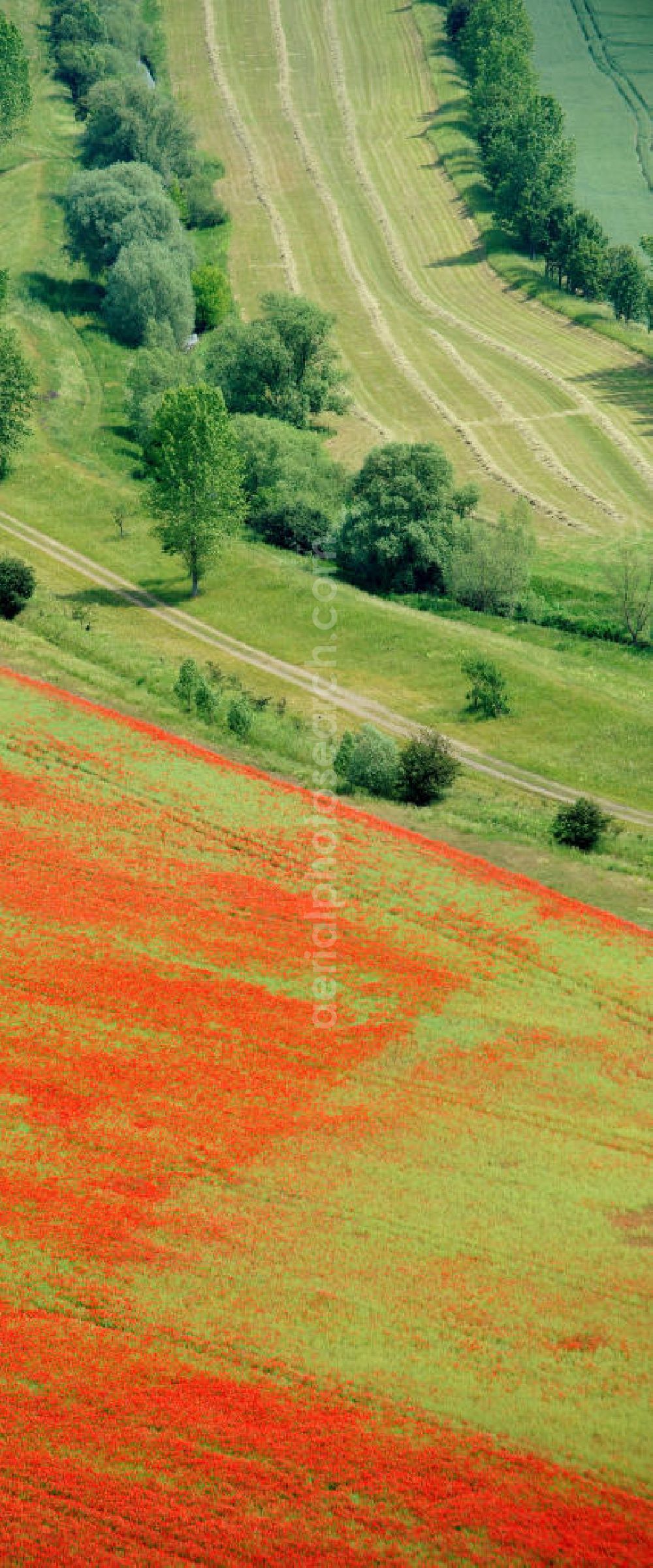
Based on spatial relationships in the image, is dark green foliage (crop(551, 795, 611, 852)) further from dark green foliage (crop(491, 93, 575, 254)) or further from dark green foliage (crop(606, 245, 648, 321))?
dark green foliage (crop(491, 93, 575, 254))

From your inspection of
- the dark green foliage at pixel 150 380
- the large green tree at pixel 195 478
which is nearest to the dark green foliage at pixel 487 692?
the large green tree at pixel 195 478

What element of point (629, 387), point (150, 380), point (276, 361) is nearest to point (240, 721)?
point (150, 380)

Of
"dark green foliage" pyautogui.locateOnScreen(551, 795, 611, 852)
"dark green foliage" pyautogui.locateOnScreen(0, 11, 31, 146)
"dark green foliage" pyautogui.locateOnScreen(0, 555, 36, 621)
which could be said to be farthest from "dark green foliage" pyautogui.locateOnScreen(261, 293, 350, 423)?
"dark green foliage" pyautogui.locateOnScreen(551, 795, 611, 852)

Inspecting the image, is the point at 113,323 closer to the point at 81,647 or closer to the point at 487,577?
the point at 487,577

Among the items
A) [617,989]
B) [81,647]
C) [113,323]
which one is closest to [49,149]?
[113,323]

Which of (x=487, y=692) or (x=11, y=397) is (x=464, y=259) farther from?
(x=487, y=692)

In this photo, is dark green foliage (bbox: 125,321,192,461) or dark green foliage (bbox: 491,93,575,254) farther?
dark green foliage (bbox: 491,93,575,254)

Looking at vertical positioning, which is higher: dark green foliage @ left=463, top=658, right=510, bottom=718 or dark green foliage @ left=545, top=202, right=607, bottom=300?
dark green foliage @ left=545, top=202, right=607, bottom=300
